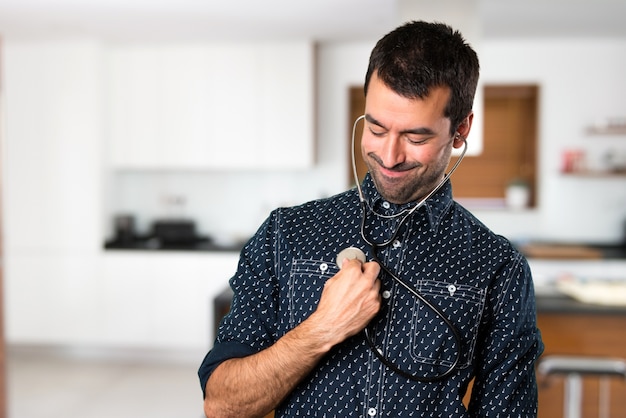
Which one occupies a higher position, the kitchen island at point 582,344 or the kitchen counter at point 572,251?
the kitchen counter at point 572,251

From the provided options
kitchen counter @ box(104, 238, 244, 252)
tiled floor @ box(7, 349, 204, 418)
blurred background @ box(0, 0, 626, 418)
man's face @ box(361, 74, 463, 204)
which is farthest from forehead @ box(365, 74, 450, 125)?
kitchen counter @ box(104, 238, 244, 252)

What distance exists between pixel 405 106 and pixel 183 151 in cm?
421

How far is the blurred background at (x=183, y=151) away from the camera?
499cm

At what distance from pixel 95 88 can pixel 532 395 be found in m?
4.41

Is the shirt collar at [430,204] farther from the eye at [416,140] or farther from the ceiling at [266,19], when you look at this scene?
the ceiling at [266,19]

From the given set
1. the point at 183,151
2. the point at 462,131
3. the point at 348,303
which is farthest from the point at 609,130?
the point at 348,303

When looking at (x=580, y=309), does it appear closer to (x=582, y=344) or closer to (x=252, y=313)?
(x=582, y=344)

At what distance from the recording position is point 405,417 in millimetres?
1130

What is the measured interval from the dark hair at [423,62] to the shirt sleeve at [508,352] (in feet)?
0.99

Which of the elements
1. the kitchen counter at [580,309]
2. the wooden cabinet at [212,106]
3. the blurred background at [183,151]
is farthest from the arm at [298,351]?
the wooden cabinet at [212,106]

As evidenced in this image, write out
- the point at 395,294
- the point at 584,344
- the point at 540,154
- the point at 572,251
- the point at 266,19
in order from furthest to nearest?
1. the point at 540,154
2. the point at 572,251
3. the point at 266,19
4. the point at 584,344
5. the point at 395,294

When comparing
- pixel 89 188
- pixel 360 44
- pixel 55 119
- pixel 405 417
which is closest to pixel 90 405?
pixel 89 188

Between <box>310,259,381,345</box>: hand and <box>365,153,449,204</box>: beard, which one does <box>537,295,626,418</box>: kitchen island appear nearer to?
<box>365,153,449,204</box>: beard

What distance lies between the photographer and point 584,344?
10.8 feet
